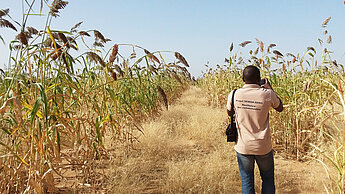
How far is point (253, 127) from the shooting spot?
7.52 ft

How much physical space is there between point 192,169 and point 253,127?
1063mm

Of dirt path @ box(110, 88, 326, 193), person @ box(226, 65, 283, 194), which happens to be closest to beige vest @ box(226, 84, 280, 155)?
person @ box(226, 65, 283, 194)

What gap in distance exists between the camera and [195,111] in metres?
6.12

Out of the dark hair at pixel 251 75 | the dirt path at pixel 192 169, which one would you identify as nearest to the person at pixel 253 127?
the dark hair at pixel 251 75

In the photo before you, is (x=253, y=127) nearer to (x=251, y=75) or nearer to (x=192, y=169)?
(x=251, y=75)

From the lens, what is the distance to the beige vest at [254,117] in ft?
7.38

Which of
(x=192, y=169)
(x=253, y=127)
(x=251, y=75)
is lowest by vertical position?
(x=192, y=169)

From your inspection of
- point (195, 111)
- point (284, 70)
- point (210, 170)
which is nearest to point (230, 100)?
point (210, 170)

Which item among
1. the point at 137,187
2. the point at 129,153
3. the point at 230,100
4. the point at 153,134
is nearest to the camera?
the point at 230,100

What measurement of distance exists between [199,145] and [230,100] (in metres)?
2.05

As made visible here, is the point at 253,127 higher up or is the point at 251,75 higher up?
the point at 251,75

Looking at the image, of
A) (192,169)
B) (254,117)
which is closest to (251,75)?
(254,117)

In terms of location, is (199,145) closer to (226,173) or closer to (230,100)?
(226,173)

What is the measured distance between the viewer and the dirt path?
2.74m
